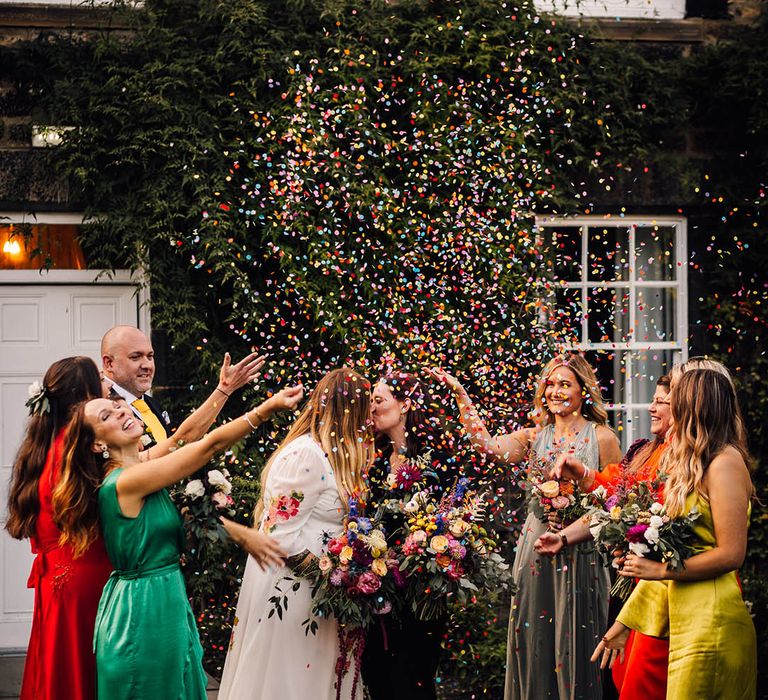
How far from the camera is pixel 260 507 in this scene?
498 centimetres

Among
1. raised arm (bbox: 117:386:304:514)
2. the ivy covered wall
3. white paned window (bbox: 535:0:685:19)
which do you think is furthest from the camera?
white paned window (bbox: 535:0:685:19)

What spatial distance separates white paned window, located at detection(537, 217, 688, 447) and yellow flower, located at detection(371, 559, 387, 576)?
11.8 ft

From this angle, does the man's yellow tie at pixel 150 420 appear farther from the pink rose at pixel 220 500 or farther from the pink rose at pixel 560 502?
the pink rose at pixel 560 502

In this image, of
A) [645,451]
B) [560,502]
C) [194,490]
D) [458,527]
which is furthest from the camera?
[645,451]

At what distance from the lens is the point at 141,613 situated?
3.98m

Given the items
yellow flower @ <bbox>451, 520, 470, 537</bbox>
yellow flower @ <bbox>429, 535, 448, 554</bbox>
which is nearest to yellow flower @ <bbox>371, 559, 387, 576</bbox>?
yellow flower @ <bbox>429, 535, 448, 554</bbox>

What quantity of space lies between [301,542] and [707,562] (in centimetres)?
170

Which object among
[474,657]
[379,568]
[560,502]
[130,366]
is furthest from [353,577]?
[474,657]

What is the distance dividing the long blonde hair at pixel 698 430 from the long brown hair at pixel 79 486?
222 cm

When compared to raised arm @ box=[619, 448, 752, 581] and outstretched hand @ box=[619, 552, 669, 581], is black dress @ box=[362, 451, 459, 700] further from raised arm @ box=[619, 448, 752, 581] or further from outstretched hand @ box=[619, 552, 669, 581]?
raised arm @ box=[619, 448, 752, 581]

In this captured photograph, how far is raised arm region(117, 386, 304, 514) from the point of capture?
12.6 ft

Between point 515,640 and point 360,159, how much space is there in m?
3.33

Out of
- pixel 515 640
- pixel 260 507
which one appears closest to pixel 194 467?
pixel 260 507

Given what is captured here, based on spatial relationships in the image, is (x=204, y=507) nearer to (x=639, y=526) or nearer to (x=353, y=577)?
(x=353, y=577)
